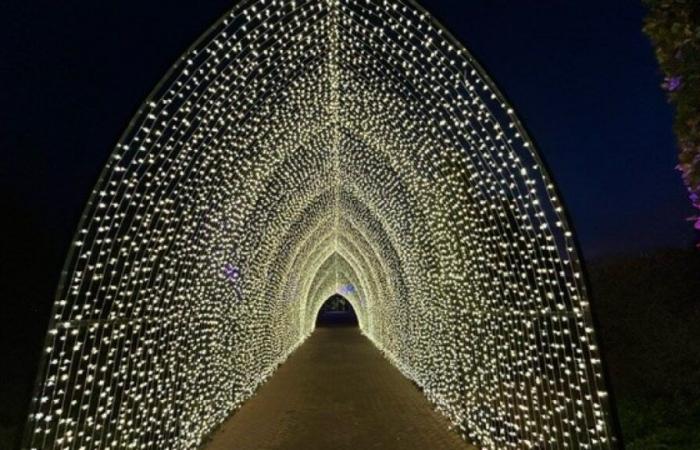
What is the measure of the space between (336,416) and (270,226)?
297cm

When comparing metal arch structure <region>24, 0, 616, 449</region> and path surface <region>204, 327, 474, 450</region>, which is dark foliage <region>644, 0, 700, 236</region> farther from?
path surface <region>204, 327, 474, 450</region>

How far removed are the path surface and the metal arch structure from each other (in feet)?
1.04

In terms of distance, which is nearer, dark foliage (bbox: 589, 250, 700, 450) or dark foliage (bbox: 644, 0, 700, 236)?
dark foliage (bbox: 644, 0, 700, 236)

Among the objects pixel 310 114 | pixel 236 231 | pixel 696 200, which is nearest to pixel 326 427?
pixel 236 231

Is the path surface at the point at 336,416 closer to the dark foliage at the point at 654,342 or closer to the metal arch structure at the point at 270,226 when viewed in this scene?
the metal arch structure at the point at 270,226

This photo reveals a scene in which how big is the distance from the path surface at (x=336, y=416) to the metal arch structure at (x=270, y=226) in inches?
12.5

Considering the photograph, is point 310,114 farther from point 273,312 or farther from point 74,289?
point 273,312

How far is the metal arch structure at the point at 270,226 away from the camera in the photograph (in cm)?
355

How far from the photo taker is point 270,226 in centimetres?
814

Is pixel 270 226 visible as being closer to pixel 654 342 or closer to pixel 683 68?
pixel 654 342

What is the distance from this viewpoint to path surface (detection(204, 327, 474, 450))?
5.60m

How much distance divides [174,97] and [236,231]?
270 centimetres

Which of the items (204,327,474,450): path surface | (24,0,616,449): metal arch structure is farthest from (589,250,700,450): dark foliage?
(204,327,474,450): path surface

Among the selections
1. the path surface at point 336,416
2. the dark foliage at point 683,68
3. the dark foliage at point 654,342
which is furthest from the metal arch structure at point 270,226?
the dark foliage at point 683,68
